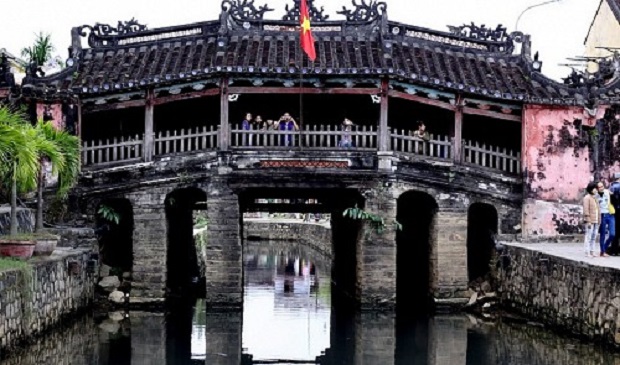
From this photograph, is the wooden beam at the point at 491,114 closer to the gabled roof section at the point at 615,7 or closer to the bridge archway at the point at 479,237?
the bridge archway at the point at 479,237

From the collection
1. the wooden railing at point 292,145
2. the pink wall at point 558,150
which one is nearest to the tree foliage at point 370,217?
the wooden railing at point 292,145

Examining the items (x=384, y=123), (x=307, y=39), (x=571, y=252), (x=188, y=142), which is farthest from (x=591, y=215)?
(x=188, y=142)

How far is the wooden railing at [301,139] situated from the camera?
72.3ft

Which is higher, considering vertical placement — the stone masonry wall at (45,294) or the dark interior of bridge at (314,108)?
the dark interior of bridge at (314,108)

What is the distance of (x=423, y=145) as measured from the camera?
911 inches

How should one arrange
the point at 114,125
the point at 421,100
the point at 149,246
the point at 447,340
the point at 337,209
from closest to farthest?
the point at 447,340, the point at 149,246, the point at 421,100, the point at 114,125, the point at 337,209

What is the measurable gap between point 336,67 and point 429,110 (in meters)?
4.09

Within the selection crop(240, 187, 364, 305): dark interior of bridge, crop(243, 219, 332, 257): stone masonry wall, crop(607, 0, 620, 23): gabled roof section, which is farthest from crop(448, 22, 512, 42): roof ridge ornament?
crop(243, 219, 332, 257): stone masonry wall

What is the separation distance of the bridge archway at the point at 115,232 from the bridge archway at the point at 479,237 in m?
8.05

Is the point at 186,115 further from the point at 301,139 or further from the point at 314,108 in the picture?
the point at 301,139

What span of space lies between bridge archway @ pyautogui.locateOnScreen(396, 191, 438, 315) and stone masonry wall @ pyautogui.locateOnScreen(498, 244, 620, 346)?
8.59ft

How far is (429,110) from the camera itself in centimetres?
2533

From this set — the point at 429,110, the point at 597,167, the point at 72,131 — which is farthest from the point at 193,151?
the point at 597,167

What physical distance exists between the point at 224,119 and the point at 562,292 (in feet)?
27.0
